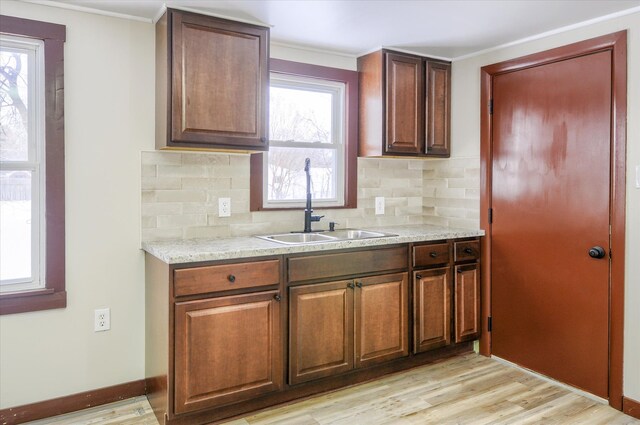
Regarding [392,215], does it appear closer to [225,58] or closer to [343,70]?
[343,70]

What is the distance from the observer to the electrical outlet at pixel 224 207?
2.95 m

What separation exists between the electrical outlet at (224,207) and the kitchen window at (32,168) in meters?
0.86

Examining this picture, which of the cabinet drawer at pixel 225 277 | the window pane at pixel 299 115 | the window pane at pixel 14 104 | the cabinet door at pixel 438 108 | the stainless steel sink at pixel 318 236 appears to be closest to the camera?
the cabinet drawer at pixel 225 277

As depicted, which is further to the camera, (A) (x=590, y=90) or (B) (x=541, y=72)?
(B) (x=541, y=72)

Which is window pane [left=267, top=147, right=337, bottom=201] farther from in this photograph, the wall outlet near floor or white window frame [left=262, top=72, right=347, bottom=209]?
the wall outlet near floor

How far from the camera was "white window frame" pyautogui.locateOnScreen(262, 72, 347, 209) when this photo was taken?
3166 millimetres

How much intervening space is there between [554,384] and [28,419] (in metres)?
2.98

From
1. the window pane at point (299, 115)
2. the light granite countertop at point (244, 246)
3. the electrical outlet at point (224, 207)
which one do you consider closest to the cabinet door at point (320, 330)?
the light granite countertop at point (244, 246)

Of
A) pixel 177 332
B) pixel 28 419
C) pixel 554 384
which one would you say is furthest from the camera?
pixel 554 384

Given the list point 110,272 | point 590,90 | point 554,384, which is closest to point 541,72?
point 590,90

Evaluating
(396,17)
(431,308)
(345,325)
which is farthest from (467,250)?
(396,17)

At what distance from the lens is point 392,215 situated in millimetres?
3705

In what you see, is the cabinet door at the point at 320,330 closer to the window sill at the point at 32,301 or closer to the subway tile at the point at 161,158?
the subway tile at the point at 161,158

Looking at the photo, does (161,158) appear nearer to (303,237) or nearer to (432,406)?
(303,237)
